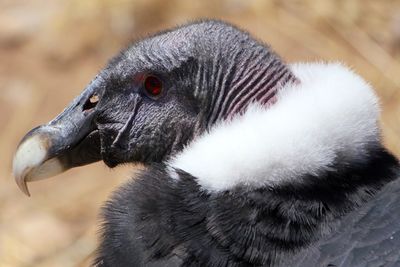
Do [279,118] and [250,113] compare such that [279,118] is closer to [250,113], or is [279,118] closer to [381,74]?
[250,113]

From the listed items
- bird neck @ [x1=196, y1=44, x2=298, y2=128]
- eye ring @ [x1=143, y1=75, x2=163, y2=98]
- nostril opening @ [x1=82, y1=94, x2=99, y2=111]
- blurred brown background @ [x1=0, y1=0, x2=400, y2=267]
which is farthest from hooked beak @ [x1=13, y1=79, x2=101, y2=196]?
blurred brown background @ [x1=0, y1=0, x2=400, y2=267]

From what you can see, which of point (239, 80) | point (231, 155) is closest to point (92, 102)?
point (239, 80)

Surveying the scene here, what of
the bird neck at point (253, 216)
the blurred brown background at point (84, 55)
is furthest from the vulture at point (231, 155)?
the blurred brown background at point (84, 55)

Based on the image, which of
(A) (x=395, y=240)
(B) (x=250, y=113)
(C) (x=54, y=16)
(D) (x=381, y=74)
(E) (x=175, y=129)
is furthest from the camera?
(C) (x=54, y=16)

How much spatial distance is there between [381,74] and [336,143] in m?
3.38

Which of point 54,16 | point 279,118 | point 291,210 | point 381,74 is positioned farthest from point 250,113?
point 54,16

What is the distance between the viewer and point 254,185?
2.03 metres

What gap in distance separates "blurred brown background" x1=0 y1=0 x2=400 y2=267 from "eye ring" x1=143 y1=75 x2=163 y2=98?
2.02m

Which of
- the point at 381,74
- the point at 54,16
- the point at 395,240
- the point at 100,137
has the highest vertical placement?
the point at 54,16

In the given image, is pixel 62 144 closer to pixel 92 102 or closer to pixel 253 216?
pixel 92 102

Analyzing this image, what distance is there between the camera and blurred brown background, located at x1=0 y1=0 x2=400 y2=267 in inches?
183

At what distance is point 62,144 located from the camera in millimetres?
2332

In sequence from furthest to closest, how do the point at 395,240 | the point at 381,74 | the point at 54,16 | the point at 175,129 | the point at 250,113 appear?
the point at 54,16 → the point at 381,74 → the point at 175,129 → the point at 250,113 → the point at 395,240

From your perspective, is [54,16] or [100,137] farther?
[54,16]
